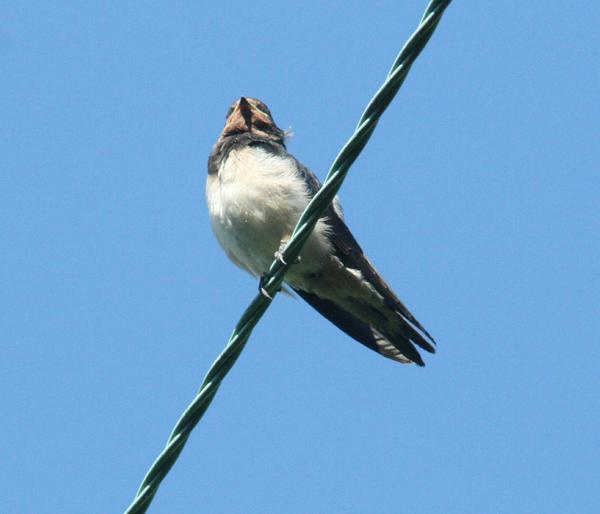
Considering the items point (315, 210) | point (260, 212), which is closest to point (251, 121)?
point (260, 212)

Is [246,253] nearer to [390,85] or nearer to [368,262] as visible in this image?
[368,262]

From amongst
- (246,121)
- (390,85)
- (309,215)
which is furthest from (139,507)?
(246,121)

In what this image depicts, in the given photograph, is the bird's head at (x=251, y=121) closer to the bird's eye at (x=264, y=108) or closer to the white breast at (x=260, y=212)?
the bird's eye at (x=264, y=108)

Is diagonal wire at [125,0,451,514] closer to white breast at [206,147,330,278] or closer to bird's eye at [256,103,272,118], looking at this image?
white breast at [206,147,330,278]

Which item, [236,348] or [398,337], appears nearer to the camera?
[236,348]

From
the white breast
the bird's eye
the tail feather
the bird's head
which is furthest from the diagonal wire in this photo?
the bird's eye

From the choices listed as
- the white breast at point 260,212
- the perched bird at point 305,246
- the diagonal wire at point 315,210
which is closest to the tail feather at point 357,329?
the perched bird at point 305,246
